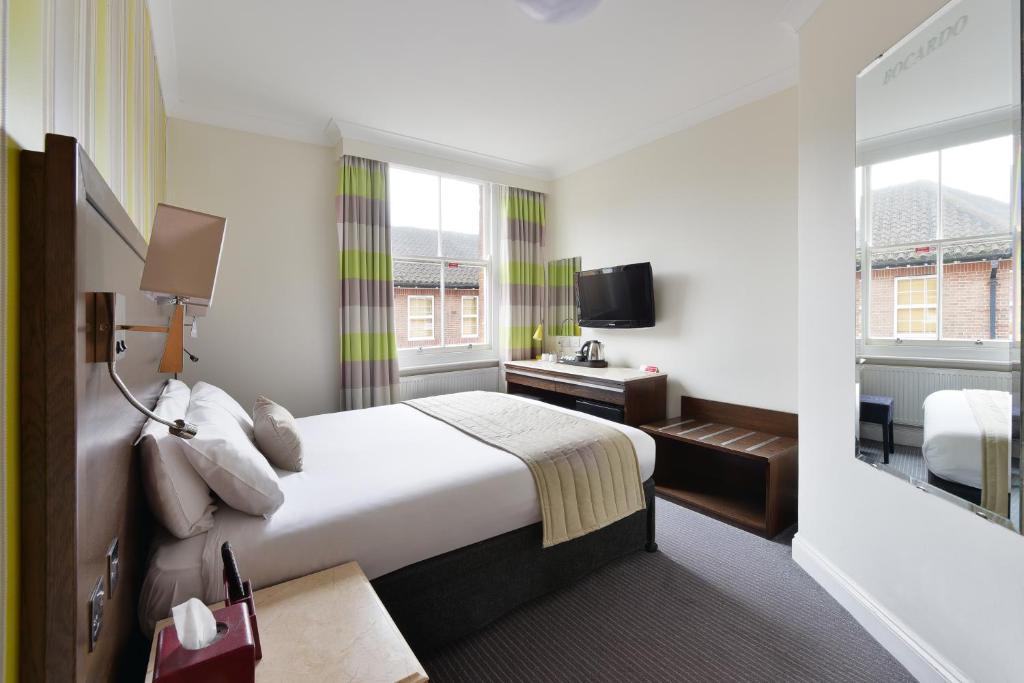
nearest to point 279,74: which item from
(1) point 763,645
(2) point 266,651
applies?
(2) point 266,651

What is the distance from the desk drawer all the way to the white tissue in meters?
2.92

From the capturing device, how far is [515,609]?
6.47 ft

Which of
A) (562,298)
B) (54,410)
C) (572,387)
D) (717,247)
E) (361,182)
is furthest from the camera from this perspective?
(562,298)

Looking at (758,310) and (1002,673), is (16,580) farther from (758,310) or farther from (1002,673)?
(758,310)

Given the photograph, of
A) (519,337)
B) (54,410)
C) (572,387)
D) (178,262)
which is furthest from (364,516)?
(519,337)

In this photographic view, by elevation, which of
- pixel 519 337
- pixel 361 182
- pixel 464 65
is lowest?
pixel 519 337

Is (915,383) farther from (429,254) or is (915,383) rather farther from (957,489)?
(429,254)

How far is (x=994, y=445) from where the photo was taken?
Answer: 4.30 ft

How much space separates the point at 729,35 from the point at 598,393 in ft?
8.19

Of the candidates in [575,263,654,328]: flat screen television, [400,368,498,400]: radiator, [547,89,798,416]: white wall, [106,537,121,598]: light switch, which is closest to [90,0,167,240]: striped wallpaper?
[106,537,121,598]: light switch

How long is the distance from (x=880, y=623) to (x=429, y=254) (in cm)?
402

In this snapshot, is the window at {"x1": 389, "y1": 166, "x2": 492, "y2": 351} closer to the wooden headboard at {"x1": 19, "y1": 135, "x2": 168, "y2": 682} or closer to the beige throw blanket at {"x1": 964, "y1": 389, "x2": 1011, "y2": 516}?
the wooden headboard at {"x1": 19, "y1": 135, "x2": 168, "y2": 682}

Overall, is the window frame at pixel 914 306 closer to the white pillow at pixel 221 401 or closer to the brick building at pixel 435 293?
the white pillow at pixel 221 401

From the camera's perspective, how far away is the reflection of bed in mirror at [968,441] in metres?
1.28
